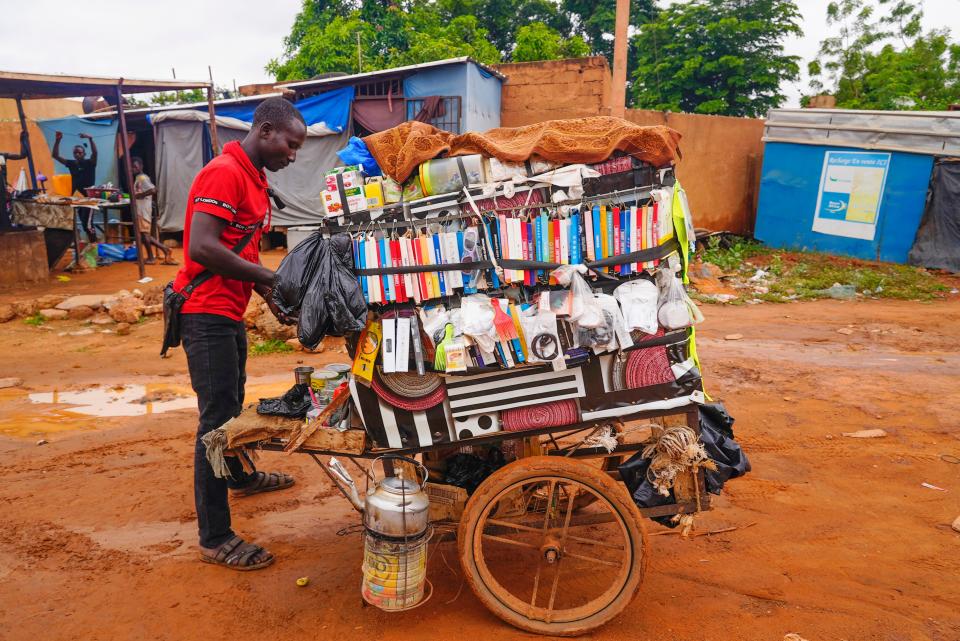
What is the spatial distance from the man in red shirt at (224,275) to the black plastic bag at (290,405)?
29 cm

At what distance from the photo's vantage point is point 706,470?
2709mm

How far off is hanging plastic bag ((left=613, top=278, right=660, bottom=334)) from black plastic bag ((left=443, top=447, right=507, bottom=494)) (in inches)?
40.3

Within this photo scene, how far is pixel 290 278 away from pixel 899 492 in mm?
3615

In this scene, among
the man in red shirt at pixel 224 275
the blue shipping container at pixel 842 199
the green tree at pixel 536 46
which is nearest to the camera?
the man in red shirt at pixel 224 275

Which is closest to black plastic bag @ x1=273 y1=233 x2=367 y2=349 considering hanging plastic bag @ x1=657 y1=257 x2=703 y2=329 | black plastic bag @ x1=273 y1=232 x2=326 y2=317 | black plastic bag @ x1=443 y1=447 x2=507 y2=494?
black plastic bag @ x1=273 y1=232 x2=326 y2=317

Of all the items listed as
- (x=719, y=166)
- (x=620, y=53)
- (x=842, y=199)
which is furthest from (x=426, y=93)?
(x=842, y=199)

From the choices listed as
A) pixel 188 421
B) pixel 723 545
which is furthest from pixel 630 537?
pixel 188 421

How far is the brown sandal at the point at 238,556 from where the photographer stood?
3078mm

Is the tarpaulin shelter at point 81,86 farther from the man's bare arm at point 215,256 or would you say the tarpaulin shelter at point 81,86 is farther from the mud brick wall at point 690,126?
the man's bare arm at point 215,256

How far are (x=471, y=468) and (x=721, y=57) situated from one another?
64.5ft

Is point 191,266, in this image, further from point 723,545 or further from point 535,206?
point 723,545

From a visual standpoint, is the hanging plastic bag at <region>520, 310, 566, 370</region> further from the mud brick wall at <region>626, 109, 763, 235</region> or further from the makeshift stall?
the mud brick wall at <region>626, 109, 763, 235</region>

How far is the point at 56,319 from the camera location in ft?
27.1

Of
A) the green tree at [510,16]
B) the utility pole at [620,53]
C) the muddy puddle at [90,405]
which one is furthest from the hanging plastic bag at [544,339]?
the green tree at [510,16]
